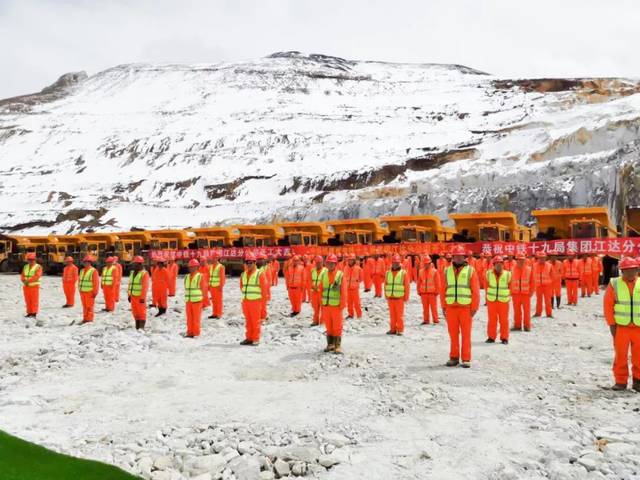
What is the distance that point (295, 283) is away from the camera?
14.4m

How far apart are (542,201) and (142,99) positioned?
98.3 metres

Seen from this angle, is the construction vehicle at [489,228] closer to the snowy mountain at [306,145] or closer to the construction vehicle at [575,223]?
the construction vehicle at [575,223]

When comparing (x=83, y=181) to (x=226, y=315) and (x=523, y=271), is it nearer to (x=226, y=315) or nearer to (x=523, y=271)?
(x=226, y=315)

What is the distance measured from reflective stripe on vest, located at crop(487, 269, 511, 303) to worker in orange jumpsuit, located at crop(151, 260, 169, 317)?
7.53m

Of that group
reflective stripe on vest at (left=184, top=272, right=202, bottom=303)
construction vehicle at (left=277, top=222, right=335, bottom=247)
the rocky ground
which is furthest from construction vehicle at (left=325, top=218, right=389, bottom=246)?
reflective stripe on vest at (left=184, top=272, right=202, bottom=303)

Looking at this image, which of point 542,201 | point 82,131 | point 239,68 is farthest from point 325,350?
point 239,68

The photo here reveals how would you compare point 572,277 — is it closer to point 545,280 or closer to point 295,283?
point 545,280

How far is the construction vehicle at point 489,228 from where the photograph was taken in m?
27.4

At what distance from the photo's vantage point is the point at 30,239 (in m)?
34.5

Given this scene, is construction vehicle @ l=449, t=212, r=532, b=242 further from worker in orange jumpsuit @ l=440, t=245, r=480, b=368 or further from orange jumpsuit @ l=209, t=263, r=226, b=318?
worker in orange jumpsuit @ l=440, t=245, r=480, b=368

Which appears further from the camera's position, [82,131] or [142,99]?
[142,99]

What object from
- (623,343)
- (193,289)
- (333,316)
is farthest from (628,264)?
(193,289)

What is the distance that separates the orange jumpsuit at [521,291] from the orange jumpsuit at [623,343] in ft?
16.1

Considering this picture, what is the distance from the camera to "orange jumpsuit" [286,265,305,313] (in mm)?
14188
